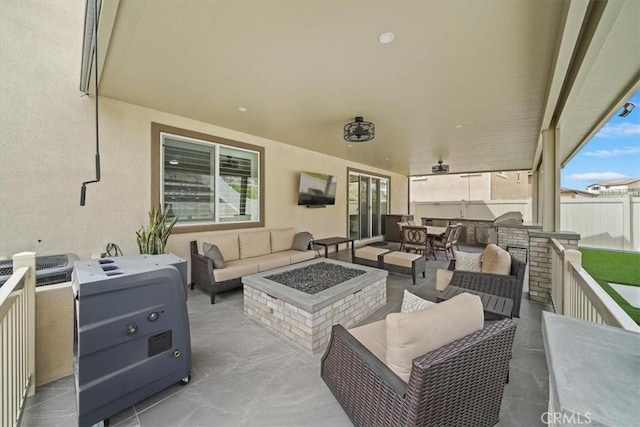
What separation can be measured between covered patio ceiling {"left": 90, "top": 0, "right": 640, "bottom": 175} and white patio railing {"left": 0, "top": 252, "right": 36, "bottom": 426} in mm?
2067

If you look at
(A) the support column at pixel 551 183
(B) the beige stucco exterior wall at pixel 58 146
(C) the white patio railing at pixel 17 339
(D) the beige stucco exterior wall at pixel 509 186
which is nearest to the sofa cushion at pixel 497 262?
(A) the support column at pixel 551 183

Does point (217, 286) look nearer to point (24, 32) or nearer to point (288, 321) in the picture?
point (288, 321)

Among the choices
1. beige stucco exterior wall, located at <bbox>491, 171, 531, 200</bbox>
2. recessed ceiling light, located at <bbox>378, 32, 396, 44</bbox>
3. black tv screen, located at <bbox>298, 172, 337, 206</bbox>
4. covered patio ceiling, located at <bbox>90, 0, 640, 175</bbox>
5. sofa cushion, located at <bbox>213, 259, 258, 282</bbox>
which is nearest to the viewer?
covered patio ceiling, located at <bbox>90, 0, 640, 175</bbox>

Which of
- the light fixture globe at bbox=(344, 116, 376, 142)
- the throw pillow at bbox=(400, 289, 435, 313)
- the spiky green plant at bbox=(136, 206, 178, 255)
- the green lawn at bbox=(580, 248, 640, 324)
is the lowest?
the green lawn at bbox=(580, 248, 640, 324)

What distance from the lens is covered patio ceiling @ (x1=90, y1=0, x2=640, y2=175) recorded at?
1.92 metres

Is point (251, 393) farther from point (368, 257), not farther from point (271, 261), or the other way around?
point (368, 257)

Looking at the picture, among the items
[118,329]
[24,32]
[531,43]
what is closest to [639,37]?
[531,43]

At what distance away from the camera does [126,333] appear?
170 cm

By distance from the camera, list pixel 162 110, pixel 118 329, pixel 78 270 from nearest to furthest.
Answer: pixel 118 329
pixel 78 270
pixel 162 110

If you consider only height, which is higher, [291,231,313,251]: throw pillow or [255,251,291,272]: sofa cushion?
[291,231,313,251]: throw pillow

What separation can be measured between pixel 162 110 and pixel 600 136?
25.1 feet

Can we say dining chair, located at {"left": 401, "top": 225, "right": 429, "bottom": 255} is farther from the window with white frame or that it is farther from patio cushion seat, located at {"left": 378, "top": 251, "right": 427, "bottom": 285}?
the window with white frame

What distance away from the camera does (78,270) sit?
180 cm

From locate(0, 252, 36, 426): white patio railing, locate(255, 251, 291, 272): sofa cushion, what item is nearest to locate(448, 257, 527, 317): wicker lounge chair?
locate(255, 251, 291, 272): sofa cushion
